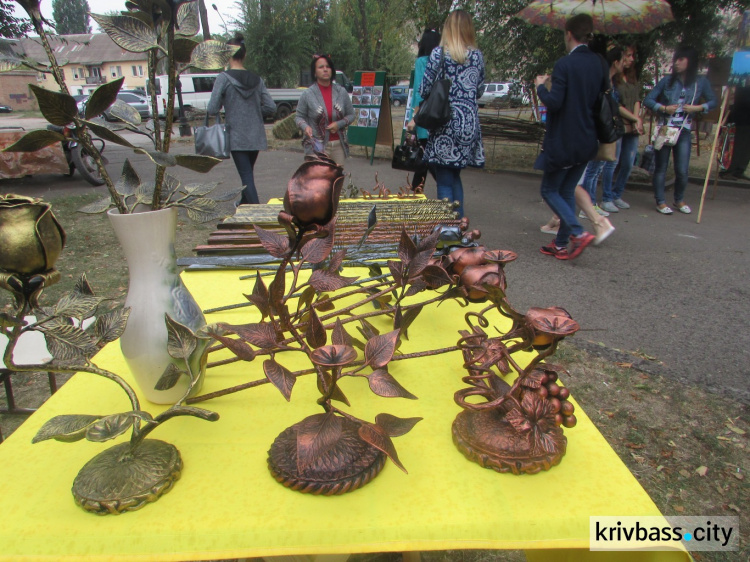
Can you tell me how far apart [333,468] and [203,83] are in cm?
1904

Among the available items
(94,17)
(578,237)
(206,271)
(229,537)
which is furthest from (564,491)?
(578,237)

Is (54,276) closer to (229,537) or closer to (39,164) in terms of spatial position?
(229,537)

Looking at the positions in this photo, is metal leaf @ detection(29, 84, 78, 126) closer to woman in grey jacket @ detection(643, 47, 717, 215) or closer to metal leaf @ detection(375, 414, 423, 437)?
metal leaf @ detection(375, 414, 423, 437)

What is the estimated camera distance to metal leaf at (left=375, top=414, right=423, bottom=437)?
68 centimetres

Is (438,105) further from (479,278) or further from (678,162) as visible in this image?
(678,162)

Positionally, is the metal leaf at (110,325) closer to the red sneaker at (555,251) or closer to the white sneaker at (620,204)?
the red sneaker at (555,251)

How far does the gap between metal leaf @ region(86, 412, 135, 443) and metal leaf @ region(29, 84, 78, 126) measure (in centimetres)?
40

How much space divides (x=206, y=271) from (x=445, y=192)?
7.05 ft

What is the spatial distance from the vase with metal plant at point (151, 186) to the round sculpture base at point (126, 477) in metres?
0.13

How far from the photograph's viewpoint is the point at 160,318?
2.75 feet

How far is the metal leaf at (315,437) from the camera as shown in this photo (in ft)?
1.98

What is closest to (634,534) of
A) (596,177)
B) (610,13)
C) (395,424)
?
(395,424)

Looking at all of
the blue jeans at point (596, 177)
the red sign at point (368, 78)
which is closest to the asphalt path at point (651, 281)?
the blue jeans at point (596, 177)

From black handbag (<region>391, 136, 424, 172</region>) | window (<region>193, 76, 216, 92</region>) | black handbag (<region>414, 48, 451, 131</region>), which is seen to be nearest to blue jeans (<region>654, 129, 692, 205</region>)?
black handbag (<region>391, 136, 424, 172</region>)
